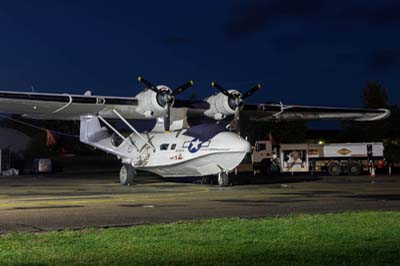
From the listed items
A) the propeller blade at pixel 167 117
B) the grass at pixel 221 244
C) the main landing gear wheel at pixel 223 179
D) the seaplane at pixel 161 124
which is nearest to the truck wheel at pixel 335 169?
the seaplane at pixel 161 124

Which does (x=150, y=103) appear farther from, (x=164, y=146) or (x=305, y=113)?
(x=305, y=113)

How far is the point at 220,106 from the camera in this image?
29.8 m

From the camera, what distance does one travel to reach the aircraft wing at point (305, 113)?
33.4 metres

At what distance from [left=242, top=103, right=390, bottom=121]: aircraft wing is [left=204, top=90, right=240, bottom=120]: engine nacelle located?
95.6 inches

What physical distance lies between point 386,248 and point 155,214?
6.51 m

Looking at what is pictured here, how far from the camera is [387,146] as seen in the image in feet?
157

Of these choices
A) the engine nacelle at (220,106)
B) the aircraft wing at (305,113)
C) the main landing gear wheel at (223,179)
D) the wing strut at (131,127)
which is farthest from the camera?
the aircraft wing at (305,113)

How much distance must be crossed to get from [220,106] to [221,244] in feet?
69.9

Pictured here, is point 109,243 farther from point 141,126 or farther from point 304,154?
point 304,154

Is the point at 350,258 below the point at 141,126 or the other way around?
below

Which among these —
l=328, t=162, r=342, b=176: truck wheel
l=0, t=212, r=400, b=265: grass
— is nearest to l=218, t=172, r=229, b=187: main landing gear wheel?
l=0, t=212, r=400, b=265: grass

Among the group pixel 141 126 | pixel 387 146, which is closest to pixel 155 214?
pixel 141 126

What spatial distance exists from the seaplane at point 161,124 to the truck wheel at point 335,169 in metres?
10.0

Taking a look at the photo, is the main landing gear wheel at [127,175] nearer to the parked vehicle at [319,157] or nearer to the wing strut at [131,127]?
the wing strut at [131,127]
